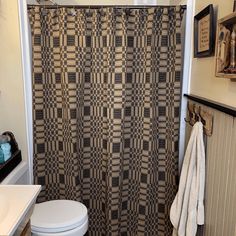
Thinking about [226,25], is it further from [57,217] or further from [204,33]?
[57,217]

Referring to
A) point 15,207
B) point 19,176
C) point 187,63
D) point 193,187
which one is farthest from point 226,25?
point 19,176

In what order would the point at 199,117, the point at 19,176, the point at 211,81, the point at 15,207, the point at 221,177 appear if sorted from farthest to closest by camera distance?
the point at 19,176, the point at 199,117, the point at 211,81, the point at 221,177, the point at 15,207

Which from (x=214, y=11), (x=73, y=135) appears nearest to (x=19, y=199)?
(x=73, y=135)

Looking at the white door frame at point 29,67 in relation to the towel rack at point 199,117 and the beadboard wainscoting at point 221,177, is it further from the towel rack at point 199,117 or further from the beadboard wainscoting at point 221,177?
the beadboard wainscoting at point 221,177

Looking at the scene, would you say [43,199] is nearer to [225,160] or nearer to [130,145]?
[130,145]

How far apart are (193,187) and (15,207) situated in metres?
1.04

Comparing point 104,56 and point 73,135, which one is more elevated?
point 104,56

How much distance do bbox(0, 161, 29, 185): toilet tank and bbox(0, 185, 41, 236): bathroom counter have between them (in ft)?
1.19

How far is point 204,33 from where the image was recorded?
1.57 m

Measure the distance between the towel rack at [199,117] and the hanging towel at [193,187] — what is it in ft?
0.12

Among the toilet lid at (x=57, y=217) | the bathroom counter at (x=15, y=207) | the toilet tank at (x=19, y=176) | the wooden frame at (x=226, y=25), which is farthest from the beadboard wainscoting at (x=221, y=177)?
the toilet tank at (x=19, y=176)

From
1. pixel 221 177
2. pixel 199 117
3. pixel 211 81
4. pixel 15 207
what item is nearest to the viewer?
pixel 15 207

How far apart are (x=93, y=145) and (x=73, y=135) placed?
0.20 meters

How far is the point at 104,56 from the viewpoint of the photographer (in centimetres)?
196
